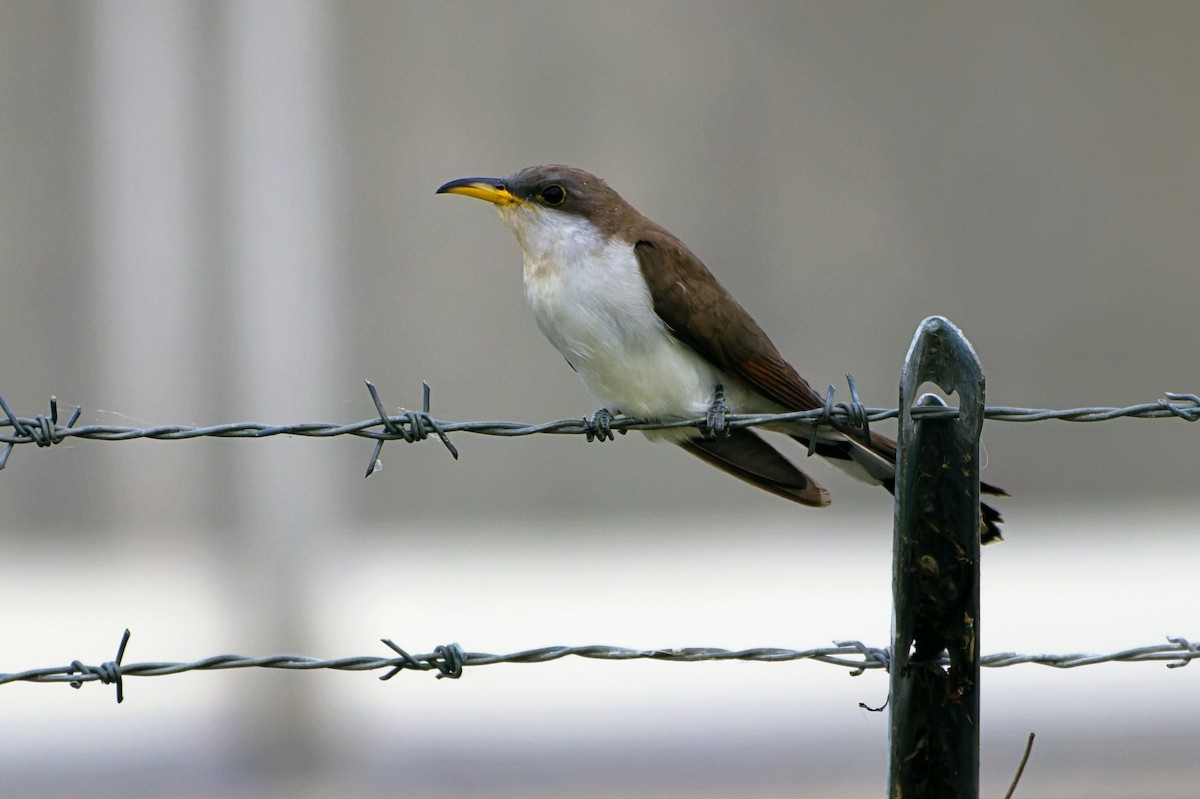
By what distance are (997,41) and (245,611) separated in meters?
5.61

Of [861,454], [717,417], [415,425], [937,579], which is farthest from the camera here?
[861,454]

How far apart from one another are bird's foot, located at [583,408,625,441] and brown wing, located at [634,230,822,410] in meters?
0.34

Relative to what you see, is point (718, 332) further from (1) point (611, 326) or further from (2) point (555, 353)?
(2) point (555, 353)

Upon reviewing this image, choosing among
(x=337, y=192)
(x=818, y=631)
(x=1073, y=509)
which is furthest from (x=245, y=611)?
(x=1073, y=509)

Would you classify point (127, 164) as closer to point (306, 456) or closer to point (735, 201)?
point (306, 456)

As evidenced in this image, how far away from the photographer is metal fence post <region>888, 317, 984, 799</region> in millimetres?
2451

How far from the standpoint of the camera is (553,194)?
13.5ft

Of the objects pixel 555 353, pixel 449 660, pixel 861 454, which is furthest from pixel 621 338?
pixel 555 353

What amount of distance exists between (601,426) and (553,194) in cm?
79

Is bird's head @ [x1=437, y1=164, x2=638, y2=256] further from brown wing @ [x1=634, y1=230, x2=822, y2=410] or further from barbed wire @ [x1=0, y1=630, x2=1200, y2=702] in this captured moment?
barbed wire @ [x1=0, y1=630, x2=1200, y2=702]

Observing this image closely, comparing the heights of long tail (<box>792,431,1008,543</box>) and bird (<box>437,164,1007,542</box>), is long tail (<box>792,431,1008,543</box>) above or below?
below

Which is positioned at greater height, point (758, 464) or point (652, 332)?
point (652, 332)

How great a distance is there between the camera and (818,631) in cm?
762

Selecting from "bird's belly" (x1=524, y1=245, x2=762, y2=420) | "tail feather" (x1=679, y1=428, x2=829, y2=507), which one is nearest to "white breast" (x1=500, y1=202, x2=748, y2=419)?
"bird's belly" (x1=524, y1=245, x2=762, y2=420)
